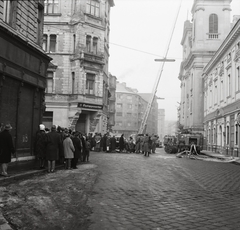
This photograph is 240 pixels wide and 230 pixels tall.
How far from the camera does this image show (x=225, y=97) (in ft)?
106

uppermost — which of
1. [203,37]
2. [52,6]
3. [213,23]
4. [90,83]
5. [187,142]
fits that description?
[213,23]

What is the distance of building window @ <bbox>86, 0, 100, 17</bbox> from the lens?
110ft

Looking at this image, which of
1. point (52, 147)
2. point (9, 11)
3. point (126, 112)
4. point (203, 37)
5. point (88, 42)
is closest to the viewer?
point (52, 147)

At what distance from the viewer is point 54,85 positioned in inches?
1291

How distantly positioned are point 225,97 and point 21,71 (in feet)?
77.2

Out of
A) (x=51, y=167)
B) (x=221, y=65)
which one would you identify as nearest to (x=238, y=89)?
(x=221, y=65)

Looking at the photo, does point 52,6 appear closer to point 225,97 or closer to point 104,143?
point 104,143

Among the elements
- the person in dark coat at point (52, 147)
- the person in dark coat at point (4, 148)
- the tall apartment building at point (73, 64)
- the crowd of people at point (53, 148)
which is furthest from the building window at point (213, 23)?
the person in dark coat at point (4, 148)

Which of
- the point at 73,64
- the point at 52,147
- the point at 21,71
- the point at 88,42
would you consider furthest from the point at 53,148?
the point at 88,42

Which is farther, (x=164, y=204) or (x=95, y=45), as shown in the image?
(x=95, y=45)

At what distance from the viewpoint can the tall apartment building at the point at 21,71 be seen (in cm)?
1249

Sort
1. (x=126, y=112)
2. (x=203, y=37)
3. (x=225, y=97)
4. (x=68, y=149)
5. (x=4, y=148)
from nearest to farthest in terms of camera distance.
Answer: (x=4, y=148) → (x=68, y=149) → (x=225, y=97) → (x=203, y=37) → (x=126, y=112)

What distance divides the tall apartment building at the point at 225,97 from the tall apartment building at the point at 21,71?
1518 cm

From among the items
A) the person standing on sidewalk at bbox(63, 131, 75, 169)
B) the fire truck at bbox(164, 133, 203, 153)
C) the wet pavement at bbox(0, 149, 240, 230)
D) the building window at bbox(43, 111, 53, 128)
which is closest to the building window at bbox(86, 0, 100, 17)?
the building window at bbox(43, 111, 53, 128)
